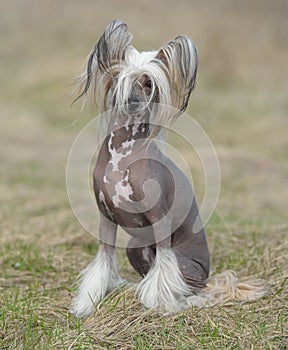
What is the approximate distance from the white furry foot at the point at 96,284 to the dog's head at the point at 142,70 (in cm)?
91

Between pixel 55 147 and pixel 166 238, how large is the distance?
750 cm

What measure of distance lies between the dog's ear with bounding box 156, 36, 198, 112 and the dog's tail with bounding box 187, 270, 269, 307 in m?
1.22

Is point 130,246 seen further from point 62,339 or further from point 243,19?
point 243,19

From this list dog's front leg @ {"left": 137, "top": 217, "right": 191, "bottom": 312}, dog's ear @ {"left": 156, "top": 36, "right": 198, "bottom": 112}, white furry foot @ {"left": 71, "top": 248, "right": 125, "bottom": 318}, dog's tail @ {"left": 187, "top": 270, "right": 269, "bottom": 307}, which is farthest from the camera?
dog's tail @ {"left": 187, "top": 270, "right": 269, "bottom": 307}

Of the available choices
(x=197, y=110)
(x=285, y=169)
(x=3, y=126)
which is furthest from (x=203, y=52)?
(x=285, y=169)

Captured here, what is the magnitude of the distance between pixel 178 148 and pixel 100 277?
22.4 feet

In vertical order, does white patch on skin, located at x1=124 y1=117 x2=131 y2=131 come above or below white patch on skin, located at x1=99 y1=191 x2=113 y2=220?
above

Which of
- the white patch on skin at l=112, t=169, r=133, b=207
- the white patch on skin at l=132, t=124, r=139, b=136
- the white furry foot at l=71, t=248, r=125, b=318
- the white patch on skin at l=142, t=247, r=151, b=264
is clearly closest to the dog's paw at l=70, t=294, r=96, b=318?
the white furry foot at l=71, t=248, r=125, b=318

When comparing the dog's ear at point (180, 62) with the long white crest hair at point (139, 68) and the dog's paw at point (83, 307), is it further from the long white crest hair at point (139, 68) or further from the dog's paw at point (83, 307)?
the dog's paw at point (83, 307)

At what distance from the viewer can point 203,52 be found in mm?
15969

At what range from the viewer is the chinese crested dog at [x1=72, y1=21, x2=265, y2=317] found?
10.2 feet

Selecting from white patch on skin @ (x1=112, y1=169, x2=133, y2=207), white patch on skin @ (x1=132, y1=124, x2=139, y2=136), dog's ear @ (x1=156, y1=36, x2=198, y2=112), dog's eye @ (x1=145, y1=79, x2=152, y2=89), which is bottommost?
white patch on skin @ (x1=112, y1=169, x2=133, y2=207)

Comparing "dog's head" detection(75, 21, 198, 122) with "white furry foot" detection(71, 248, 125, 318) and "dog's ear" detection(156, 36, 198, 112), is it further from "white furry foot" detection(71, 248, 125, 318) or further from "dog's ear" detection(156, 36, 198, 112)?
"white furry foot" detection(71, 248, 125, 318)

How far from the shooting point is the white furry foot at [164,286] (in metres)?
3.33
